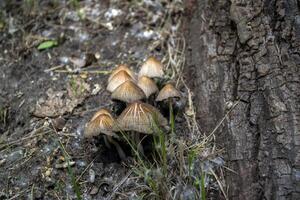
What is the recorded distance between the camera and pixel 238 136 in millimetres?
2807

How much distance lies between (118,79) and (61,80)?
864 millimetres

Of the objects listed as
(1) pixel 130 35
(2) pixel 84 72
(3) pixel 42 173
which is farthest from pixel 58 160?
(1) pixel 130 35

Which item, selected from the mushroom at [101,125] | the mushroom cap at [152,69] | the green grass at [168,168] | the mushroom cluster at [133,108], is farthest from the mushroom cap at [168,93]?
the mushroom at [101,125]

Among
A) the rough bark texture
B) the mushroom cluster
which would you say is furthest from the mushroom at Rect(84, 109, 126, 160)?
the rough bark texture

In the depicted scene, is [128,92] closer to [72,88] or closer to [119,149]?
[119,149]

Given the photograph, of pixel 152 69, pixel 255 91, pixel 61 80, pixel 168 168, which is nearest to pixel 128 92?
pixel 152 69

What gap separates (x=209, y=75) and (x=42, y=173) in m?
1.41

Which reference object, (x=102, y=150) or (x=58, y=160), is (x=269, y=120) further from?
(x=58, y=160)

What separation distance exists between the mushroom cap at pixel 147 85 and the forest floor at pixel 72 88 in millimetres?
341

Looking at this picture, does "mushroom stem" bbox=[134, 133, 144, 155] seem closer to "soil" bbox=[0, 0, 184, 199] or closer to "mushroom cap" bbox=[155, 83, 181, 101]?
"soil" bbox=[0, 0, 184, 199]

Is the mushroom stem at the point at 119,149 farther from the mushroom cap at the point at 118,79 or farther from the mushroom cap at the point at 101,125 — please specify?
the mushroom cap at the point at 118,79

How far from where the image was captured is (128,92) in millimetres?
3010

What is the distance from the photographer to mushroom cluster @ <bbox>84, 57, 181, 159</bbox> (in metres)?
2.81

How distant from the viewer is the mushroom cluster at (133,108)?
2809mm
